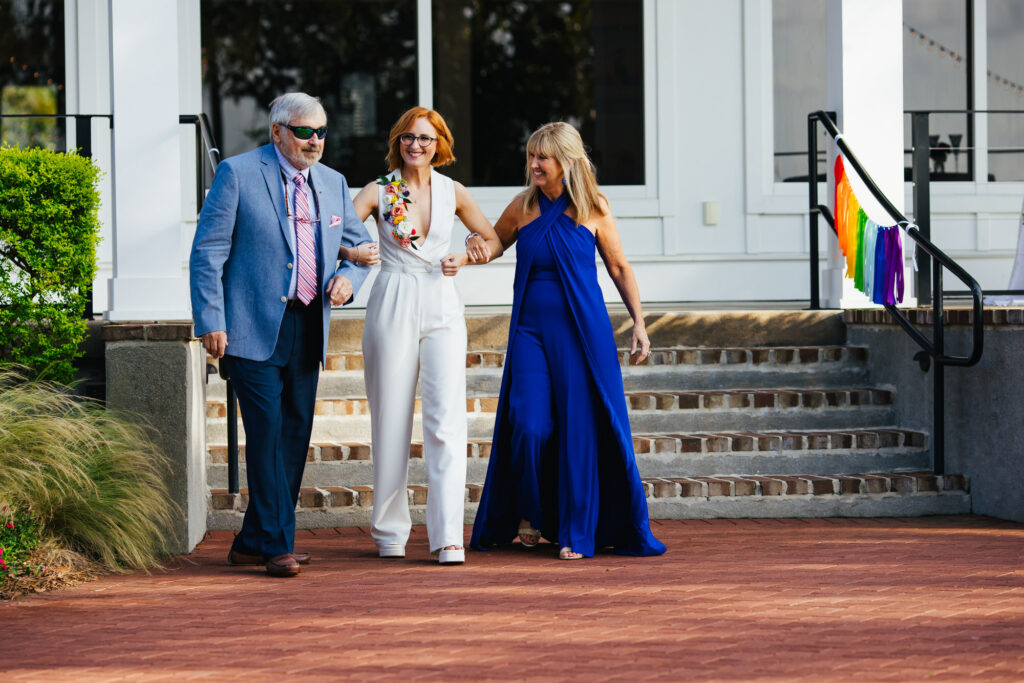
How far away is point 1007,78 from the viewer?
1141cm

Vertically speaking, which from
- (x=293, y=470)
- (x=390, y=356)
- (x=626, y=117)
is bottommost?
(x=293, y=470)

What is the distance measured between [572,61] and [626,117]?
2.77ft

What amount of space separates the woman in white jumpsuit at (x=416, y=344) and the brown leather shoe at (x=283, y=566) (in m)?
0.50

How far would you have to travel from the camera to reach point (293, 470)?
17.9 ft

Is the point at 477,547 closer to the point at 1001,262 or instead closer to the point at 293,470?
the point at 293,470

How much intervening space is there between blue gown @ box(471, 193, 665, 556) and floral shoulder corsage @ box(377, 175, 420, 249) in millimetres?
584

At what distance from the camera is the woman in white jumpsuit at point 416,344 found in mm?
5449

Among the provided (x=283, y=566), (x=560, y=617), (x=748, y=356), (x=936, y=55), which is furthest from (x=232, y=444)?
(x=936, y=55)

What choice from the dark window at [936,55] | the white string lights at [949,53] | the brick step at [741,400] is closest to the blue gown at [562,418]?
the brick step at [741,400]

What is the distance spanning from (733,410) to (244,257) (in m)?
3.57

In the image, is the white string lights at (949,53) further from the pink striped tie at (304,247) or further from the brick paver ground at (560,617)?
A: the pink striped tie at (304,247)

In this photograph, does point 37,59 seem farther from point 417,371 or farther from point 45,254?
point 417,371

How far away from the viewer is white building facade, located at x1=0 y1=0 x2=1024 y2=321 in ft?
34.4

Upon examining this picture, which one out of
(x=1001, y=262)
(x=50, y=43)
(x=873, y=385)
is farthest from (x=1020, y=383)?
(x=50, y=43)
